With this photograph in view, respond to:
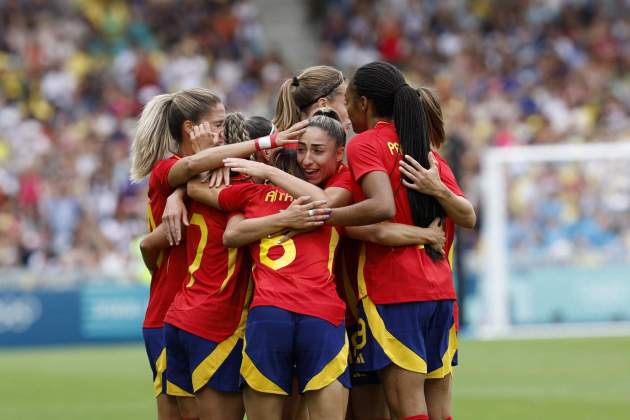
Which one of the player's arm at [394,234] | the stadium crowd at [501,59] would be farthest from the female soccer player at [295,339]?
the stadium crowd at [501,59]

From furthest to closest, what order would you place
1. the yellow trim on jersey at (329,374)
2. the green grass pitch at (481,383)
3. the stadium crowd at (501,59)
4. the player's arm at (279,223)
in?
the stadium crowd at (501,59)
the green grass pitch at (481,383)
the player's arm at (279,223)
the yellow trim on jersey at (329,374)

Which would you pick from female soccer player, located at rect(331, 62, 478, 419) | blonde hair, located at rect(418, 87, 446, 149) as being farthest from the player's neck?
blonde hair, located at rect(418, 87, 446, 149)

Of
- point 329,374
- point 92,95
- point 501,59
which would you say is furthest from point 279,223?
point 501,59

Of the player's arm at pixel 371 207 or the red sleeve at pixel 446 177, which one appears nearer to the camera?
the player's arm at pixel 371 207

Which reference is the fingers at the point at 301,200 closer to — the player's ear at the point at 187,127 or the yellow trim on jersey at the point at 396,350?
the yellow trim on jersey at the point at 396,350

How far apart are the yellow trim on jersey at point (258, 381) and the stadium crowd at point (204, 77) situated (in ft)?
43.0

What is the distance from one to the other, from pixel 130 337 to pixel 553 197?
275 inches

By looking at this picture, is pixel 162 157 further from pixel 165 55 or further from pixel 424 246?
pixel 165 55

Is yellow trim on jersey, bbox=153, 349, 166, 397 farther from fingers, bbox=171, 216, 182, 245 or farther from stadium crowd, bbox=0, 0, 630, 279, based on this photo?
stadium crowd, bbox=0, 0, 630, 279

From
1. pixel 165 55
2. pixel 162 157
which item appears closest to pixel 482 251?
pixel 165 55

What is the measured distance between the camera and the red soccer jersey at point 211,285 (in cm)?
657

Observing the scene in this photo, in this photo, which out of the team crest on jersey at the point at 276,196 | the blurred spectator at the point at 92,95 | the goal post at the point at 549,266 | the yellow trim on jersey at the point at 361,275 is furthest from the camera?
the blurred spectator at the point at 92,95

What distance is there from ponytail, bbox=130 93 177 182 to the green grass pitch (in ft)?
12.9

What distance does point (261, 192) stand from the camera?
21.5 feet
